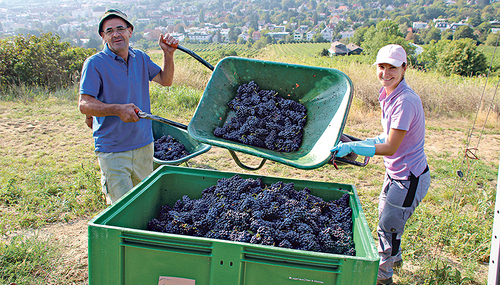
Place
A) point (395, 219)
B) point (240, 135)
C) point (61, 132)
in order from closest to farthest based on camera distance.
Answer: point (395, 219)
point (240, 135)
point (61, 132)

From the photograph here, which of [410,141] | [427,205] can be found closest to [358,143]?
[410,141]

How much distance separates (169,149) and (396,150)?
101 inches

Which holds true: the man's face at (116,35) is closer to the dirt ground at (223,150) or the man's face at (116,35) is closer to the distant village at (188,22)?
the dirt ground at (223,150)

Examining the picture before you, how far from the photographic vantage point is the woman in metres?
1.81

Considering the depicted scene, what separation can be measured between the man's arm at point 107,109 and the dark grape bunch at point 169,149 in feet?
4.57

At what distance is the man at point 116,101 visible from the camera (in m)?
2.14

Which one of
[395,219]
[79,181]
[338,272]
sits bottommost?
[79,181]

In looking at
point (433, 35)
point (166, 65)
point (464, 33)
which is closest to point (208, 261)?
point (166, 65)

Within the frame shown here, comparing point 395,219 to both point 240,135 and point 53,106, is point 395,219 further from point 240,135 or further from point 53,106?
point 53,106

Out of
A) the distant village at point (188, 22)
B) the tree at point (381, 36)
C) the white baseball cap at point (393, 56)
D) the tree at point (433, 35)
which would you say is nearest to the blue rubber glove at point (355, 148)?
the white baseball cap at point (393, 56)

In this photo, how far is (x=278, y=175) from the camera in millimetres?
4152

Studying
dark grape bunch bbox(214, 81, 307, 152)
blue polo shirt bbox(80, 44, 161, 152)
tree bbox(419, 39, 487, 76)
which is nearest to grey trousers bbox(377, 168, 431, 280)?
dark grape bunch bbox(214, 81, 307, 152)

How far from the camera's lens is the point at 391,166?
80.9 inches

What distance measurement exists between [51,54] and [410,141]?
963 centimetres
